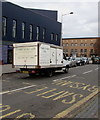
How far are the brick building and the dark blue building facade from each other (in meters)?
59.2

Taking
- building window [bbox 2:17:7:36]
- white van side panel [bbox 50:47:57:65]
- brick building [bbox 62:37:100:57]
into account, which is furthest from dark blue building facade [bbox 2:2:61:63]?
brick building [bbox 62:37:100:57]

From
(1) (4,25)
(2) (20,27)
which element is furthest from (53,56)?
(2) (20,27)

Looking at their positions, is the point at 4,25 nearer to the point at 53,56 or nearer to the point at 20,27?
the point at 20,27

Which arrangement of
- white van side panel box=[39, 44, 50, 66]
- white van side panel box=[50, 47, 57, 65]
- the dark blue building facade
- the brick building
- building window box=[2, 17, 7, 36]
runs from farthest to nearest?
1. the brick building
2. the dark blue building facade
3. building window box=[2, 17, 7, 36]
4. white van side panel box=[50, 47, 57, 65]
5. white van side panel box=[39, 44, 50, 66]

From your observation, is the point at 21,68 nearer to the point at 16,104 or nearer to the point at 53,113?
the point at 16,104

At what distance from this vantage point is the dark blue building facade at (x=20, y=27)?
2109cm

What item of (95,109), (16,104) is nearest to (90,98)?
(95,109)

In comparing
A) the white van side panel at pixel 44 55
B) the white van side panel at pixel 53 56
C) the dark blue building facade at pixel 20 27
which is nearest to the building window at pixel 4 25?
the dark blue building facade at pixel 20 27

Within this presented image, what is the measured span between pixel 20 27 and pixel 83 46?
7112 cm

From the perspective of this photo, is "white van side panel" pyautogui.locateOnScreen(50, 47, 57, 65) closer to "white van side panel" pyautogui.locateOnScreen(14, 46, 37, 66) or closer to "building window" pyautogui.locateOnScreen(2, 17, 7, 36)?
"white van side panel" pyautogui.locateOnScreen(14, 46, 37, 66)

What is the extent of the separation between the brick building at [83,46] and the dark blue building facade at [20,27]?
5915 cm

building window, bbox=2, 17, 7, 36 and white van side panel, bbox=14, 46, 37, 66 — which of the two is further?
building window, bbox=2, 17, 7, 36

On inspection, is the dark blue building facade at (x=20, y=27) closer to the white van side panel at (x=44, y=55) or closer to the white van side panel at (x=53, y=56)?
the white van side panel at (x=53, y=56)

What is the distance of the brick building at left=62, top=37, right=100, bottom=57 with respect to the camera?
87438 millimetres
